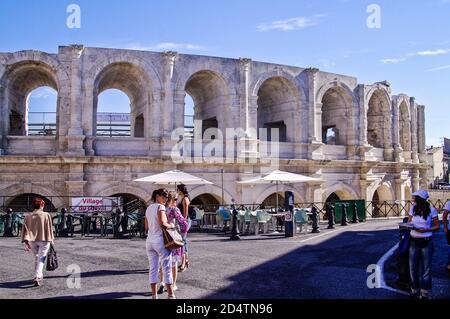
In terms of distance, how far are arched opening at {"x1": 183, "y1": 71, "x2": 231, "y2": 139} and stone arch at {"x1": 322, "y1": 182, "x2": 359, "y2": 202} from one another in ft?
22.2

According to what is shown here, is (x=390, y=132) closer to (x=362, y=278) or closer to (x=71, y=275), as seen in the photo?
(x=362, y=278)

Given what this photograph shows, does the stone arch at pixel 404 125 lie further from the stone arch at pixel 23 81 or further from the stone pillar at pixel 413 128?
the stone arch at pixel 23 81

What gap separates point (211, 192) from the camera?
22328 mm

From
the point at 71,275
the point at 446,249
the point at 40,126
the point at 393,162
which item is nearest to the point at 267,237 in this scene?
the point at 446,249

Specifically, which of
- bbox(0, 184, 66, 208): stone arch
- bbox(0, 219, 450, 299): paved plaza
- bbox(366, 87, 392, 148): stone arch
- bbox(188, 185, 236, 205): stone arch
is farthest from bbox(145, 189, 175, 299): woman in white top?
bbox(366, 87, 392, 148): stone arch

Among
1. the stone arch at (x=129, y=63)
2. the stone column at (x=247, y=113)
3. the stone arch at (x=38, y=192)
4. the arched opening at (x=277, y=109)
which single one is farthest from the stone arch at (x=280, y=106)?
the stone arch at (x=38, y=192)

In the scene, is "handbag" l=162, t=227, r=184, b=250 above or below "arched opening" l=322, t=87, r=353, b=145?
below

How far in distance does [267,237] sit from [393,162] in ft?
49.0

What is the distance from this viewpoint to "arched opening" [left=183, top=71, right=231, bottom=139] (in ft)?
77.0

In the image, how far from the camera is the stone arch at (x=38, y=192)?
19.9 meters

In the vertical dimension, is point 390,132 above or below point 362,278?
above

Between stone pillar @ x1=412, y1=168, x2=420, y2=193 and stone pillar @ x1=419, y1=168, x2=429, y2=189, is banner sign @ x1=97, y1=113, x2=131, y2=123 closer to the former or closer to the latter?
stone pillar @ x1=412, y1=168, x2=420, y2=193

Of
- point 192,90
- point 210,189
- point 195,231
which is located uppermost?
point 192,90

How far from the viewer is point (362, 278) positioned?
893 cm
